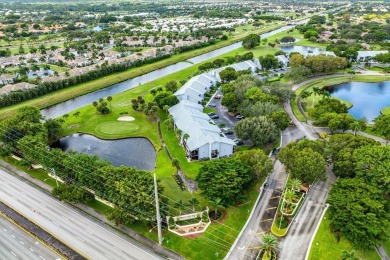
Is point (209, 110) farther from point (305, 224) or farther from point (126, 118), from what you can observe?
point (305, 224)

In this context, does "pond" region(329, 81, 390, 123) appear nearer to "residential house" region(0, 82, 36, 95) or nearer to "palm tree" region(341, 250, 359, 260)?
"palm tree" region(341, 250, 359, 260)

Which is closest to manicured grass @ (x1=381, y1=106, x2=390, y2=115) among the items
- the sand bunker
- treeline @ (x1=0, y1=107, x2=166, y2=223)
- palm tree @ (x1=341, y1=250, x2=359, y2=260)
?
palm tree @ (x1=341, y1=250, x2=359, y2=260)

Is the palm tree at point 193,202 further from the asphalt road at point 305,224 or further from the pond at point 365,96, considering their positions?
the pond at point 365,96

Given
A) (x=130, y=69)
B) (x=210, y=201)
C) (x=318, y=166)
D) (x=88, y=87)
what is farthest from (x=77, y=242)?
(x=130, y=69)

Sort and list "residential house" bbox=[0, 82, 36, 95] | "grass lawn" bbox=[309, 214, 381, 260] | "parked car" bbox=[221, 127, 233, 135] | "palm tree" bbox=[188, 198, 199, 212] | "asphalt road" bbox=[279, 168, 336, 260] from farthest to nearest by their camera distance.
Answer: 1. "residential house" bbox=[0, 82, 36, 95]
2. "parked car" bbox=[221, 127, 233, 135]
3. "palm tree" bbox=[188, 198, 199, 212]
4. "asphalt road" bbox=[279, 168, 336, 260]
5. "grass lawn" bbox=[309, 214, 381, 260]

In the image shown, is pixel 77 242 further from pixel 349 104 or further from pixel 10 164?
pixel 349 104

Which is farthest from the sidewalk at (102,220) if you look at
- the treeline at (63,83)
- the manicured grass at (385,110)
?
the manicured grass at (385,110)

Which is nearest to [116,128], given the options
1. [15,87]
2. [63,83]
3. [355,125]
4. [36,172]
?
[36,172]
